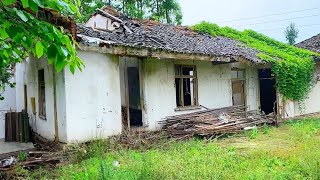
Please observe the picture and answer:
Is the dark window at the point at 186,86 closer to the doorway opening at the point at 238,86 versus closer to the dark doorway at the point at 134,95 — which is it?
the dark doorway at the point at 134,95

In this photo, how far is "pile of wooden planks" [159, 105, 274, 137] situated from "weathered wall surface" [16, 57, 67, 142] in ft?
11.7

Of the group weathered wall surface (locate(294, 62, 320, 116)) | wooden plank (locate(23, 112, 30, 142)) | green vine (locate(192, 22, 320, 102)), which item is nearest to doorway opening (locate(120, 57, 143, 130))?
wooden plank (locate(23, 112, 30, 142))

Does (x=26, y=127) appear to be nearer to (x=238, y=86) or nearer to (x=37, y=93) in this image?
(x=37, y=93)

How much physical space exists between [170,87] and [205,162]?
5104 millimetres

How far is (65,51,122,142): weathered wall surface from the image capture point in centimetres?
853

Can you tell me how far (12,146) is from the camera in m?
10.8

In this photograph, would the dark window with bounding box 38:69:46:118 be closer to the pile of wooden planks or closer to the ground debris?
the ground debris

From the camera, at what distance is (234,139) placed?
10.2 meters

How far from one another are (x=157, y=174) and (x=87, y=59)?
483 centimetres

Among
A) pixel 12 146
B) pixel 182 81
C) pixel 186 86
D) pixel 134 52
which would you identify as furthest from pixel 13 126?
pixel 186 86

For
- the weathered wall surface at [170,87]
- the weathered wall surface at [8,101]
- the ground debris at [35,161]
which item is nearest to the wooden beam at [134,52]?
the weathered wall surface at [170,87]

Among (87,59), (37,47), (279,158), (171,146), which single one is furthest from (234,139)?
(37,47)

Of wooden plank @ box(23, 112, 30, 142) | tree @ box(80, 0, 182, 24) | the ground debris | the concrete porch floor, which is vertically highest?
tree @ box(80, 0, 182, 24)

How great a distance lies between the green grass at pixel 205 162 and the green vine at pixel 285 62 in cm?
498
